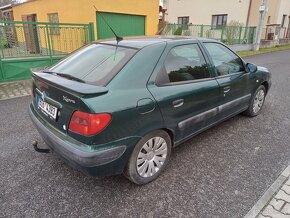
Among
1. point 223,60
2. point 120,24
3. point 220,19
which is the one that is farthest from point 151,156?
point 220,19

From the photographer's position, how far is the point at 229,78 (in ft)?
11.4

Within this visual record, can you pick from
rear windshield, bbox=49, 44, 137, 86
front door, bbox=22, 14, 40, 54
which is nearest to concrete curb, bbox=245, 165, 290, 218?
rear windshield, bbox=49, 44, 137, 86

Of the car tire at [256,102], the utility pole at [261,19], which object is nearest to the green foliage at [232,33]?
the utility pole at [261,19]

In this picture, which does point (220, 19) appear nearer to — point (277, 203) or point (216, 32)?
point (216, 32)

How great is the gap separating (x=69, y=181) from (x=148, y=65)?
1602 mm

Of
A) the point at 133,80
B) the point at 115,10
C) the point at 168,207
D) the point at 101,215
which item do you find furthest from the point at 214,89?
the point at 115,10

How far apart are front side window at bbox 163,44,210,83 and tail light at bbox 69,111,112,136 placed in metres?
0.95

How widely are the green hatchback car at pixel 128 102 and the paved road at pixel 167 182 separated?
0.97 ft

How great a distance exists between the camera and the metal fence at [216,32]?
13828 mm

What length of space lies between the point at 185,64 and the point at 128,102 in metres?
1.10

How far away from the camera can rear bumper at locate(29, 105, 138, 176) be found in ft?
6.84

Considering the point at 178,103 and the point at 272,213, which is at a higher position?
the point at 178,103

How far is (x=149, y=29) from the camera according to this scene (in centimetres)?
1170

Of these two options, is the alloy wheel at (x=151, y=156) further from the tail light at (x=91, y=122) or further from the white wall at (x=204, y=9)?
the white wall at (x=204, y=9)
